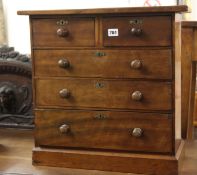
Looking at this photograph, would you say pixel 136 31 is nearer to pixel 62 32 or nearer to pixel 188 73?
pixel 62 32

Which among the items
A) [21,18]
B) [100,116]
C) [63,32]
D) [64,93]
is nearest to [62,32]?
[63,32]

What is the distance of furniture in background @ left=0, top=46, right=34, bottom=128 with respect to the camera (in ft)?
7.11

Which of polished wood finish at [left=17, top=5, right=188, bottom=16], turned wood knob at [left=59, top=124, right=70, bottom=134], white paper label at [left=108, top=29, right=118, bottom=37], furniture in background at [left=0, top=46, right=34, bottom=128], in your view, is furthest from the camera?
furniture in background at [left=0, top=46, right=34, bottom=128]

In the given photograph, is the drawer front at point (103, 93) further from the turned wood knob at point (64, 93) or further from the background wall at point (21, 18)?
the background wall at point (21, 18)

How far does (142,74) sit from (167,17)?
0.76ft

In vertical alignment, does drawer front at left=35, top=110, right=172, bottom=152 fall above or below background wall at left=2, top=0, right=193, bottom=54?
below

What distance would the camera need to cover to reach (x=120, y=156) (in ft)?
5.63

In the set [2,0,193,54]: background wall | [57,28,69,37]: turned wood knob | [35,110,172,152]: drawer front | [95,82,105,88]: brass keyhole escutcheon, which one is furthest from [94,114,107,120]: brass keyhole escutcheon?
[2,0,193,54]: background wall

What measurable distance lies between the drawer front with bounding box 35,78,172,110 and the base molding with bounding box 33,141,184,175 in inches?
7.8

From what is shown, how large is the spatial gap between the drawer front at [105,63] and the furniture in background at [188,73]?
399 mm

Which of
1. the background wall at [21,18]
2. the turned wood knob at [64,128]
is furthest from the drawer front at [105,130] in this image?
the background wall at [21,18]

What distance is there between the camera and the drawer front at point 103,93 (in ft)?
5.35

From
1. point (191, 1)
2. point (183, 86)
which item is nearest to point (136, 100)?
point (183, 86)

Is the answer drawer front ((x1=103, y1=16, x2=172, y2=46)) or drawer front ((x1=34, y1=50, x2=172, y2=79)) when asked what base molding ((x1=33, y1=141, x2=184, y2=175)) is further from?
drawer front ((x1=103, y1=16, x2=172, y2=46))
